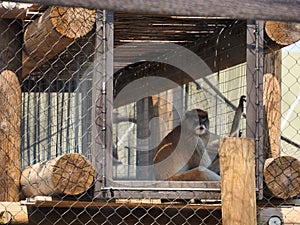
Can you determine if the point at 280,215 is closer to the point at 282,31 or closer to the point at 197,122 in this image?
the point at 282,31

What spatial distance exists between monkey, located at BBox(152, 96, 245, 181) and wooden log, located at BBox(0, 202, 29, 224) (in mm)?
1069

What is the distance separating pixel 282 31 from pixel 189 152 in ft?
4.67

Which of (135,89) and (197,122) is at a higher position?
(135,89)

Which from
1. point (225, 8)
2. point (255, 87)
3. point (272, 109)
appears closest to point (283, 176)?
point (255, 87)

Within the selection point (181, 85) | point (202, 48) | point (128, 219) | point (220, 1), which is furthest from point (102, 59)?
point (220, 1)

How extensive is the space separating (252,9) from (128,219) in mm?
2863

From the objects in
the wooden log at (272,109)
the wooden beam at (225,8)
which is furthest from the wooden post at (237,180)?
the wooden beam at (225,8)

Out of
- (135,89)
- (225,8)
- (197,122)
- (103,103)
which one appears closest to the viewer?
(225,8)

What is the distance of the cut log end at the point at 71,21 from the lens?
3.84 meters

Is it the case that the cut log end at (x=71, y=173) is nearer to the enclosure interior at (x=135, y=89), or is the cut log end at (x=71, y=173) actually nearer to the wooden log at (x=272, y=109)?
the enclosure interior at (x=135, y=89)

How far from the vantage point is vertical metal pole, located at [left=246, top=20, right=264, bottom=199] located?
4.07 meters

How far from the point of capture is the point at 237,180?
10.3 ft

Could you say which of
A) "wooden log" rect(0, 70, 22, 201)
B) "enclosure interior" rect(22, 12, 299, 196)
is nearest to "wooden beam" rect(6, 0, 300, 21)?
"enclosure interior" rect(22, 12, 299, 196)

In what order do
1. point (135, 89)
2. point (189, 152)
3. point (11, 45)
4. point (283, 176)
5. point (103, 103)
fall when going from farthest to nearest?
point (135, 89) → point (189, 152) → point (11, 45) → point (283, 176) → point (103, 103)
